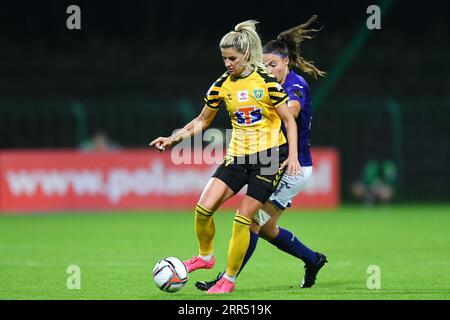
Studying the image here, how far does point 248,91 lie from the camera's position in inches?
320

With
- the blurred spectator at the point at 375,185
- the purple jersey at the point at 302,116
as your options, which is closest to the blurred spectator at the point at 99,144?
the blurred spectator at the point at 375,185

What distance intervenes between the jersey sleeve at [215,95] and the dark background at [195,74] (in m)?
13.4

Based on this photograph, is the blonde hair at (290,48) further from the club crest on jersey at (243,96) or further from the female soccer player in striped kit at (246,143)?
the club crest on jersey at (243,96)

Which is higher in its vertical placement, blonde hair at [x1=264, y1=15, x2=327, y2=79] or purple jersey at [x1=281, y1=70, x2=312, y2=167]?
blonde hair at [x1=264, y1=15, x2=327, y2=79]

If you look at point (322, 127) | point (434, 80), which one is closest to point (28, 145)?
point (322, 127)

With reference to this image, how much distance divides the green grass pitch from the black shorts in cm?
87

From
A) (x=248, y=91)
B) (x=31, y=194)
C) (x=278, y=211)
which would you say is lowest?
(x=31, y=194)

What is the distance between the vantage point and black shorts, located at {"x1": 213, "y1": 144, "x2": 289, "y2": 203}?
26.7 ft

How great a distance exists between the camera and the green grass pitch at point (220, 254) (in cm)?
820

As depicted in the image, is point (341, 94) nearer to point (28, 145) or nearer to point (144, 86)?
point (144, 86)

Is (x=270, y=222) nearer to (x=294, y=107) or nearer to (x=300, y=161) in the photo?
(x=300, y=161)

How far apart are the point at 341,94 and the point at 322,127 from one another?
3.29 meters

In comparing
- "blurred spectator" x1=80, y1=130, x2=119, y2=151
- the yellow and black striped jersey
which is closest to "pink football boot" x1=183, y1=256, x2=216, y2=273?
the yellow and black striped jersey

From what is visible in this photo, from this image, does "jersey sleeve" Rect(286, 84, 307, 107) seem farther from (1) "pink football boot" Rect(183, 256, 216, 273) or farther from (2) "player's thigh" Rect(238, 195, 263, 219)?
(1) "pink football boot" Rect(183, 256, 216, 273)
